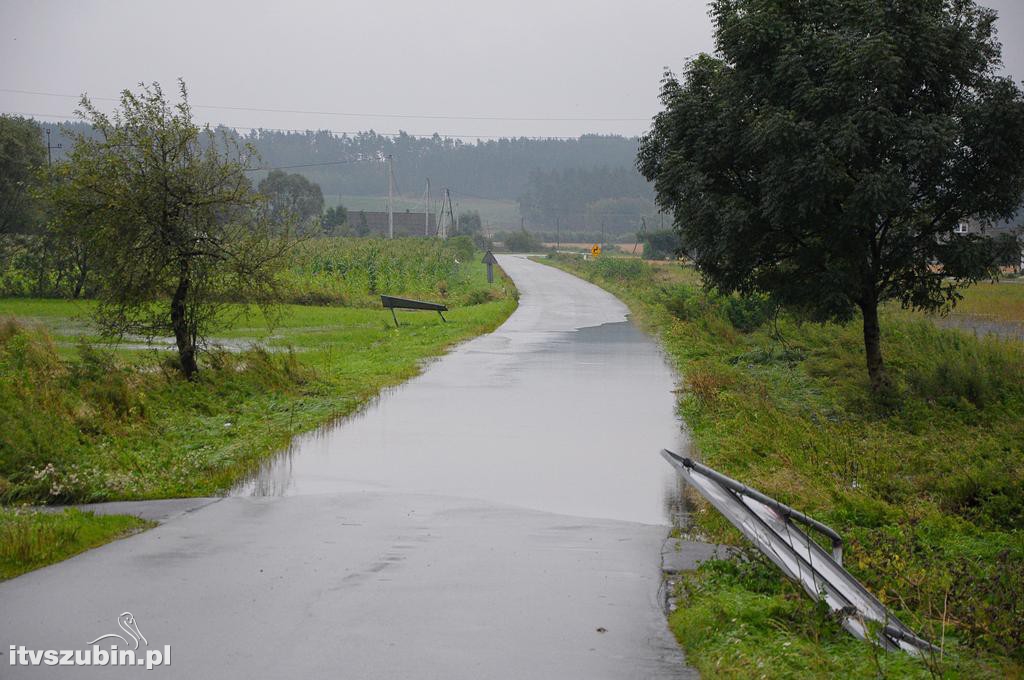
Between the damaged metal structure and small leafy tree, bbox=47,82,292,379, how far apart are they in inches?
388

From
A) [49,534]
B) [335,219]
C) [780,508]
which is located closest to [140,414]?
[49,534]

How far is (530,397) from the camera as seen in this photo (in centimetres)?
1662

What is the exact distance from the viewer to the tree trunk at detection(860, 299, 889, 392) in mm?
16675

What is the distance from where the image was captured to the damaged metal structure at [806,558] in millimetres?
5465

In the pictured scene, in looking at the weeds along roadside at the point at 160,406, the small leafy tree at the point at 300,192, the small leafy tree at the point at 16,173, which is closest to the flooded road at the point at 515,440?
the weeds along roadside at the point at 160,406

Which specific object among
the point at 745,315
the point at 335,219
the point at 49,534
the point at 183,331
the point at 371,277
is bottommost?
the point at 49,534

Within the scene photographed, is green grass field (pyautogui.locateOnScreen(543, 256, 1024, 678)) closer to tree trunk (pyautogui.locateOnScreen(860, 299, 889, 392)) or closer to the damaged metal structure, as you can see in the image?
the damaged metal structure

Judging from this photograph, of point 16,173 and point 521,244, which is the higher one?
point 16,173

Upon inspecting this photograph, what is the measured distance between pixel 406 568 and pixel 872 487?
16.8 ft

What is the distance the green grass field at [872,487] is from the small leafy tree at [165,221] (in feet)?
24.0

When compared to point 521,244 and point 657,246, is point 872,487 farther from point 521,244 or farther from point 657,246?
point 521,244

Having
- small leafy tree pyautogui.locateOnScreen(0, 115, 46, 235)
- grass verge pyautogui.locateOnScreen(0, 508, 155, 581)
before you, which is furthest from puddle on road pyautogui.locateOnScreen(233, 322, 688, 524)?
small leafy tree pyautogui.locateOnScreen(0, 115, 46, 235)

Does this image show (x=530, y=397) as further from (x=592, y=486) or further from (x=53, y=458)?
(x=53, y=458)

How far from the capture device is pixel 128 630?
5.83 meters
